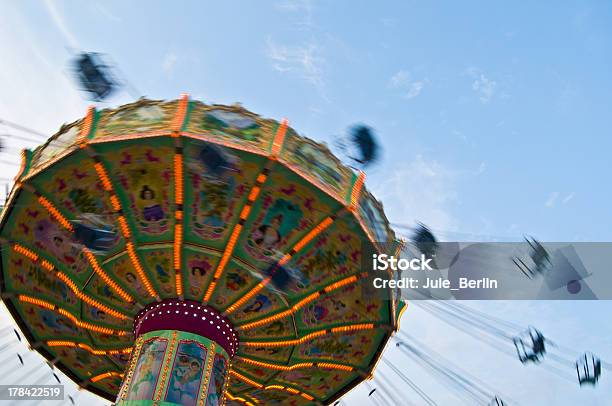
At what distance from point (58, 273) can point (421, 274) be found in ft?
23.8

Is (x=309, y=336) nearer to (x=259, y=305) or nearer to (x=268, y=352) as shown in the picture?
(x=268, y=352)

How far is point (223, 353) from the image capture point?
11.1 metres

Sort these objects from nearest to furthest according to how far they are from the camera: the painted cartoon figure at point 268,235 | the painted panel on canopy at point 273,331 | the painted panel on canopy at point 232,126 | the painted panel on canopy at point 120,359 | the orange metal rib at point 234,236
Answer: the painted panel on canopy at point 232,126 < the orange metal rib at point 234,236 < the painted cartoon figure at point 268,235 < the painted panel on canopy at point 273,331 < the painted panel on canopy at point 120,359

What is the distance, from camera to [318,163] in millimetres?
9969

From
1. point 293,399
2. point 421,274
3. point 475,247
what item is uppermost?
point 475,247

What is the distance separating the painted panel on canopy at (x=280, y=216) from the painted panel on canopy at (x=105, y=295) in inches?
109

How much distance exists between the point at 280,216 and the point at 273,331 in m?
2.82

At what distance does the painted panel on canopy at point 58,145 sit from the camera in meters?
9.83

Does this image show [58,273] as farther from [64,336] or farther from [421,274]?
[421,274]

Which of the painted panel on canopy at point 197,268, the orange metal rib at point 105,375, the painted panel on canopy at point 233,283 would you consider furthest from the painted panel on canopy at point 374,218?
the orange metal rib at point 105,375

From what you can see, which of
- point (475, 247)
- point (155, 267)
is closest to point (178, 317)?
point (155, 267)

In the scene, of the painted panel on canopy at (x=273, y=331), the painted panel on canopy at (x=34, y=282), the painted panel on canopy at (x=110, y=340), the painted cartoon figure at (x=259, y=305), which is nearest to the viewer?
the painted panel on canopy at (x=34, y=282)

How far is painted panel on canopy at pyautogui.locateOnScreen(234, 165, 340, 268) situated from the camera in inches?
383

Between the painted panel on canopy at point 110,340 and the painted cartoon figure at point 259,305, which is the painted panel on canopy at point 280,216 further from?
the painted panel on canopy at point 110,340
